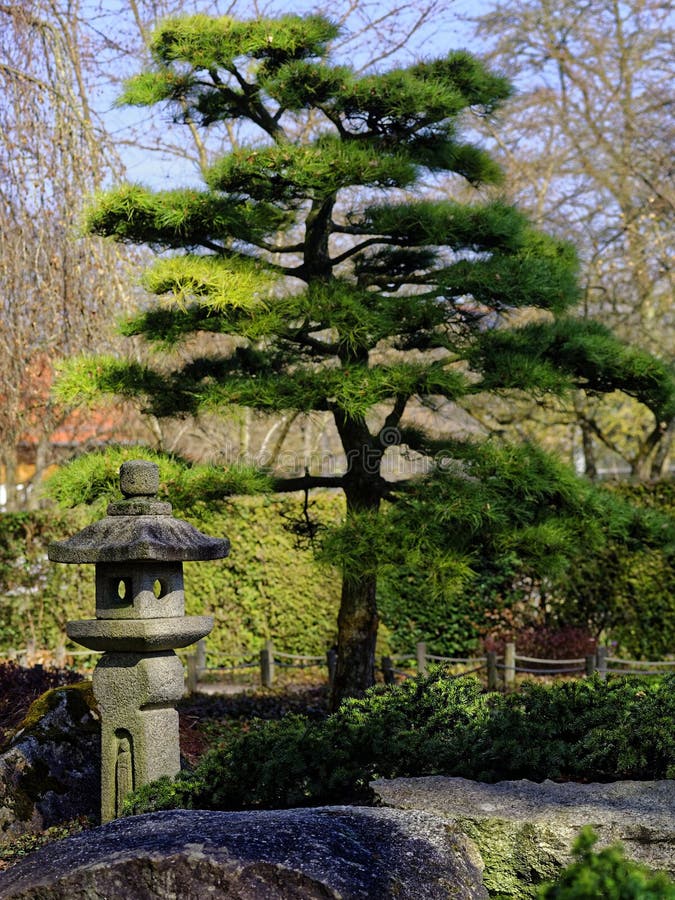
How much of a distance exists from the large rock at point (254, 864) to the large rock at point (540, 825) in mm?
173

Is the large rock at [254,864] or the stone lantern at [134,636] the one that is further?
the stone lantern at [134,636]

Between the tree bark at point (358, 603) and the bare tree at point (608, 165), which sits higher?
the bare tree at point (608, 165)

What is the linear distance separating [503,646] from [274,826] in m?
7.06

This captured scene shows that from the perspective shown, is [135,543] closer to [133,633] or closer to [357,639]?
[133,633]

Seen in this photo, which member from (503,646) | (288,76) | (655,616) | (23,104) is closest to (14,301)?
(23,104)

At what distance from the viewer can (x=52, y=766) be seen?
5438mm

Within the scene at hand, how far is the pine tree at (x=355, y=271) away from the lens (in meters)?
6.21

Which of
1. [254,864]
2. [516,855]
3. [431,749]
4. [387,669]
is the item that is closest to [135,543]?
[431,749]

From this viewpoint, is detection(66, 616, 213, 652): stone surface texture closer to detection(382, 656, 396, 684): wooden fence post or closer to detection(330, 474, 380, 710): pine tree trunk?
detection(330, 474, 380, 710): pine tree trunk

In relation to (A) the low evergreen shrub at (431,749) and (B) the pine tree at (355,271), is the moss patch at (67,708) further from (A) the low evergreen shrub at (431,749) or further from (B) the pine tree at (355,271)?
(B) the pine tree at (355,271)

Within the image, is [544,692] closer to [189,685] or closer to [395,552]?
[395,552]

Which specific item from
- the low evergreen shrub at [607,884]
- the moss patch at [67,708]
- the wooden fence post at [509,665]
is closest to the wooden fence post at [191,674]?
the wooden fence post at [509,665]

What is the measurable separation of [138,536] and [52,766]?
1.54m

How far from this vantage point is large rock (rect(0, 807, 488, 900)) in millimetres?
3119
